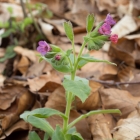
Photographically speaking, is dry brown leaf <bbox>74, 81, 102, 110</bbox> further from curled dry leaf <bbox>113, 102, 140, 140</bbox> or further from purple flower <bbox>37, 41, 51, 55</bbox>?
purple flower <bbox>37, 41, 51, 55</bbox>

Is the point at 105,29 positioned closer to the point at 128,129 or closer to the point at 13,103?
the point at 128,129

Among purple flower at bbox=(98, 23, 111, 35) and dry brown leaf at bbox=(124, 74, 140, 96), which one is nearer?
purple flower at bbox=(98, 23, 111, 35)

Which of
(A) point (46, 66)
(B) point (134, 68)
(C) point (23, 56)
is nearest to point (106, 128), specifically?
(B) point (134, 68)

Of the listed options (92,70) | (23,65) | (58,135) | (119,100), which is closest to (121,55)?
(92,70)

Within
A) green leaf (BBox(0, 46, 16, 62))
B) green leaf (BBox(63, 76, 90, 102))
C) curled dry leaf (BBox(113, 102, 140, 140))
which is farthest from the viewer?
green leaf (BBox(0, 46, 16, 62))

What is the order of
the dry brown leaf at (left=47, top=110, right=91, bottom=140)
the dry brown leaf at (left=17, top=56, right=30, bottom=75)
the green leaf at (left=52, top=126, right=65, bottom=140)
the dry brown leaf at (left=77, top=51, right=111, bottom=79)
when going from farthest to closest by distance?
the dry brown leaf at (left=17, top=56, right=30, bottom=75), the dry brown leaf at (left=77, top=51, right=111, bottom=79), the dry brown leaf at (left=47, top=110, right=91, bottom=140), the green leaf at (left=52, top=126, right=65, bottom=140)

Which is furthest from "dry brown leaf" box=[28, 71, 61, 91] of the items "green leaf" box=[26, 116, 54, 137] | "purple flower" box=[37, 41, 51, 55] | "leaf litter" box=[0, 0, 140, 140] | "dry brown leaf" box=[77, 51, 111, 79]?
"purple flower" box=[37, 41, 51, 55]

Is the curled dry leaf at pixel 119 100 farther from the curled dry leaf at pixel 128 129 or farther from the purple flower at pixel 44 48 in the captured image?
the purple flower at pixel 44 48
